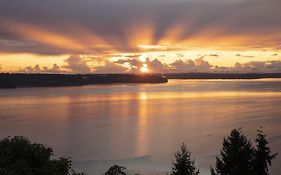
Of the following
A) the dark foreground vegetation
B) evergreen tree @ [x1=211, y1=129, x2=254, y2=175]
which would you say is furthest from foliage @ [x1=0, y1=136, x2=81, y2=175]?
evergreen tree @ [x1=211, y1=129, x2=254, y2=175]

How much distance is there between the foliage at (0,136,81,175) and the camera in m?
13.0

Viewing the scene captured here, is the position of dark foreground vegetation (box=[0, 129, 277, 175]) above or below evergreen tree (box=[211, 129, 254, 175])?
below

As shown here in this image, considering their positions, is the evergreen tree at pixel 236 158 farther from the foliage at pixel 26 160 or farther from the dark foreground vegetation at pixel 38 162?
the foliage at pixel 26 160

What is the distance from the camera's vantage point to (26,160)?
14.1 metres

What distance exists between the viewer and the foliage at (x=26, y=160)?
42.6ft

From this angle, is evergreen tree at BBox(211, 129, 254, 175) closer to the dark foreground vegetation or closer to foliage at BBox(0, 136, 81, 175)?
the dark foreground vegetation

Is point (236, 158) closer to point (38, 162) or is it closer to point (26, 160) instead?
point (38, 162)

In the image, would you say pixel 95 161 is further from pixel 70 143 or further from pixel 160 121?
pixel 160 121

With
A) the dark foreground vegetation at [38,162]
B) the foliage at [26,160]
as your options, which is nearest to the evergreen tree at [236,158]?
the dark foreground vegetation at [38,162]

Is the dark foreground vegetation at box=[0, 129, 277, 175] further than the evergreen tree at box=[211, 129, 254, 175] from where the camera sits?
No

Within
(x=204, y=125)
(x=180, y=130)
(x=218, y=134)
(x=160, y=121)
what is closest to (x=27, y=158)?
(x=218, y=134)

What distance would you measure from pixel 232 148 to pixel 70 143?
2948 centimetres

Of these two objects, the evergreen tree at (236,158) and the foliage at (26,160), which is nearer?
the foliage at (26,160)

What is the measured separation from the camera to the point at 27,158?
14.2m
